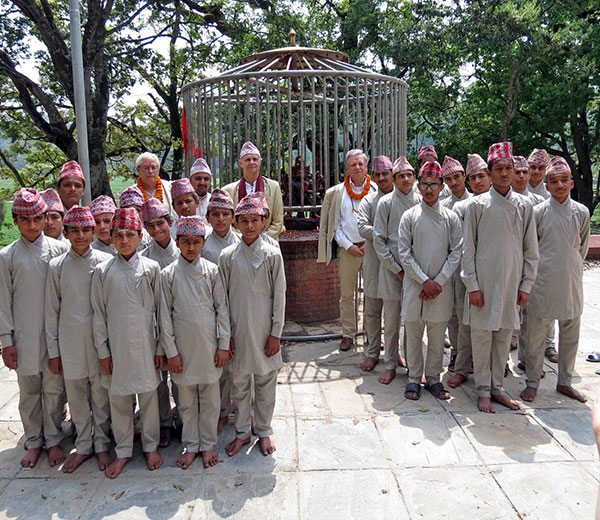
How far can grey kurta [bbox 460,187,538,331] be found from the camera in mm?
3877

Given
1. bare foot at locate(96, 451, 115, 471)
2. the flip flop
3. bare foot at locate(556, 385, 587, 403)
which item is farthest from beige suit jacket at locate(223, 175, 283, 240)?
the flip flop

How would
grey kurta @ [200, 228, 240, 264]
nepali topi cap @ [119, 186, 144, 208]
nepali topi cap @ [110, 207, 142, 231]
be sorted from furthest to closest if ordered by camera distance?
nepali topi cap @ [119, 186, 144, 208] → grey kurta @ [200, 228, 240, 264] → nepali topi cap @ [110, 207, 142, 231]

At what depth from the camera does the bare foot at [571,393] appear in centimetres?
414

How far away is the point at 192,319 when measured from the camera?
3.18 metres

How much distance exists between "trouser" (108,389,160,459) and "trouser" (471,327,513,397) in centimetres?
234

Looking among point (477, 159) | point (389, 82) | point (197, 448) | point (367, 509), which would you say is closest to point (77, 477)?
point (197, 448)

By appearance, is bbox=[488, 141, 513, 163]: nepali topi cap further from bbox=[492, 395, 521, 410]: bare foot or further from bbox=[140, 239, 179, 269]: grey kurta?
bbox=[140, 239, 179, 269]: grey kurta

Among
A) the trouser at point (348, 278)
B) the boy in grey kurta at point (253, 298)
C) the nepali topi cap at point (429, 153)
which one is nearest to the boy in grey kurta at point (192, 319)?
the boy in grey kurta at point (253, 298)

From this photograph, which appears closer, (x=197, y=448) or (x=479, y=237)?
(x=197, y=448)

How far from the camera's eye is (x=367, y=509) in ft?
9.36

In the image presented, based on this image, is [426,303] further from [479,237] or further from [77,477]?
[77,477]

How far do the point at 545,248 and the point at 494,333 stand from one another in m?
0.76

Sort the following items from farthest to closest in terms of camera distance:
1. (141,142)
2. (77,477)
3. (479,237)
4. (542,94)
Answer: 1. (141,142)
2. (542,94)
3. (479,237)
4. (77,477)

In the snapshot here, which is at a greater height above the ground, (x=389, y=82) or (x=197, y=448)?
(x=389, y=82)
